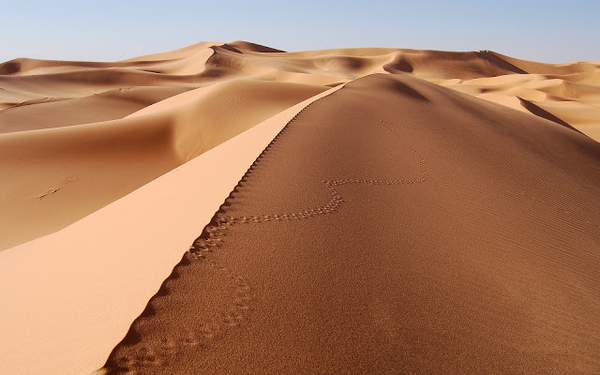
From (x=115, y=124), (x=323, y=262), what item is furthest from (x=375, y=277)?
(x=115, y=124)

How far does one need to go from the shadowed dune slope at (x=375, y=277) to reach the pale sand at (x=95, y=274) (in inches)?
5.5

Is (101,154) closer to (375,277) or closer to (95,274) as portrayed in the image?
(95,274)

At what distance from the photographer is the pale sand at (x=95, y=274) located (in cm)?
208

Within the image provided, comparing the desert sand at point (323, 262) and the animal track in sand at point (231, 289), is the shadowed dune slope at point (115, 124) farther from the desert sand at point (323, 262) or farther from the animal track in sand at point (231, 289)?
the animal track in sand at point (231, 289)

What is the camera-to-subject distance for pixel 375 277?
286 cm

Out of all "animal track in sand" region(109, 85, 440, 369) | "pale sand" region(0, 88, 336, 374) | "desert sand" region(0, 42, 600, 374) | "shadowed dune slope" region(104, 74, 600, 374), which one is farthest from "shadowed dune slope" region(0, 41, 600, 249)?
"animal track in sand" region(109, 85, 440, 369)

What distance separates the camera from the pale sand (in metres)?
2.08

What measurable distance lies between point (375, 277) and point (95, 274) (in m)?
1.58

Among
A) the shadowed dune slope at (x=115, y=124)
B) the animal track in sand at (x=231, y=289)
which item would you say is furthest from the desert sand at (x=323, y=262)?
the shadowed dune slope at (x=115, y=124)

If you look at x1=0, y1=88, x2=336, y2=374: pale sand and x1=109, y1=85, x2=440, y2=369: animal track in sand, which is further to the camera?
A: x1=0, y1=88, x2=336, y2=374: pale sand

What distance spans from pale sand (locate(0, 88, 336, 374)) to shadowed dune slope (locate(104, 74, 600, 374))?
0.46ft

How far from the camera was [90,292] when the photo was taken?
260 cm

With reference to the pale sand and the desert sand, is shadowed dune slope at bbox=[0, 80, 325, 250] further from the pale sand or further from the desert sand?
the pale sand

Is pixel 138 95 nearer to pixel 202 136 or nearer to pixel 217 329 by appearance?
pixel 202 136
